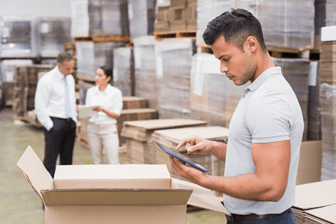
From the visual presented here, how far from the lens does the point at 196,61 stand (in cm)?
546

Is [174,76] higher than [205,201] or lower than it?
higher

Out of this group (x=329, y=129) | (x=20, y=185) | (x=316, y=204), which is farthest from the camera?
(x=20, y=185)

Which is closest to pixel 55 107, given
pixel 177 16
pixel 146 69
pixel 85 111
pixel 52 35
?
pixel 85 111

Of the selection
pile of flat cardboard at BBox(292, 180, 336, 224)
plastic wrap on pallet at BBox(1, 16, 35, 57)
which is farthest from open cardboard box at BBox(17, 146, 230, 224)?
plastic wrap on pallet at BBox(1, 16, 35, 57)

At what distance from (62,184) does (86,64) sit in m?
6.82

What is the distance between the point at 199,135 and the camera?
457 centimetres

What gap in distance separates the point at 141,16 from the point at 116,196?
6.51m

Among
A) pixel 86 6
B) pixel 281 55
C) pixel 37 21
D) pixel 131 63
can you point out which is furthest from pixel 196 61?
pixel 37 21

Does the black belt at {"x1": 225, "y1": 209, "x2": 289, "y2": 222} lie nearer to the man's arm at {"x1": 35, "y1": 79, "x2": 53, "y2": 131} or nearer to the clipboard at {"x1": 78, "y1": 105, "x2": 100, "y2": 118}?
the clipboard at {"x1": 78, "y1": 105, "x2": 100, "y2": 118}

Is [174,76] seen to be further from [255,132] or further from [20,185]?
[255,132]

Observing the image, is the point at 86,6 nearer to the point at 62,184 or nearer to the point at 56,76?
the point at 56,76

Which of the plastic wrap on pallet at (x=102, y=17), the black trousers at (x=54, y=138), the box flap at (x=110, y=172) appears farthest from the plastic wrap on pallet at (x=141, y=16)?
the box flap at (x=110, y=172)

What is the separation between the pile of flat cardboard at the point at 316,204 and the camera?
2.18m

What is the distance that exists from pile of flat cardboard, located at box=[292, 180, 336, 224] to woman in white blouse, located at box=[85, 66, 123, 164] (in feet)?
9.74
